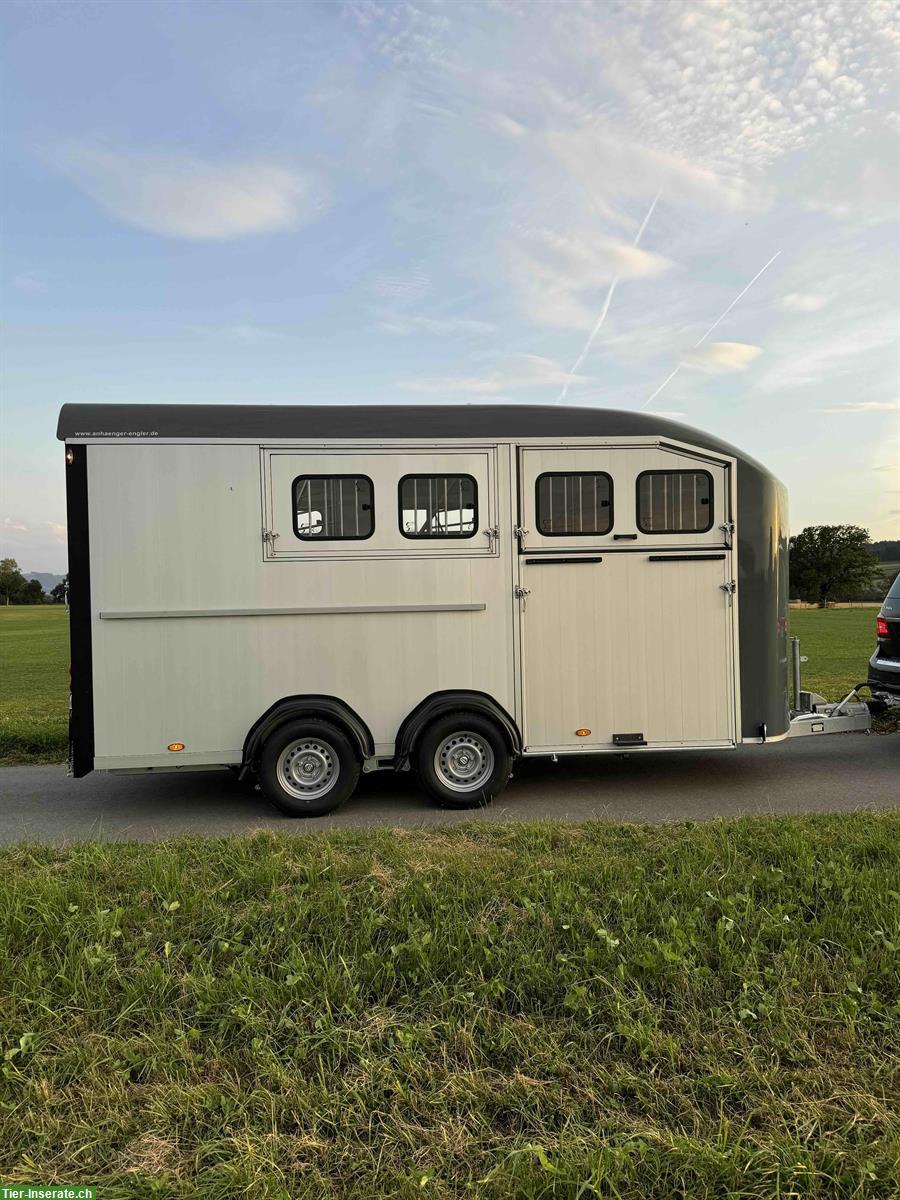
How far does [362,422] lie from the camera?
6000mm

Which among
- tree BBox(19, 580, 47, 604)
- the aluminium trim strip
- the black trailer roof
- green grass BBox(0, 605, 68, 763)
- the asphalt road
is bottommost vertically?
the asphalt road

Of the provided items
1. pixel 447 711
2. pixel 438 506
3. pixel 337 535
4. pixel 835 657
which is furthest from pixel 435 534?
pixel 835 657

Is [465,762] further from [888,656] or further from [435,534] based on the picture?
[888,656]

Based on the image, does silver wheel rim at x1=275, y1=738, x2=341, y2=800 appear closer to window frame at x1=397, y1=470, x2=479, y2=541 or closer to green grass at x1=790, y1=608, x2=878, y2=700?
window frame at x1=397, y1=470, x2=479, y2=541

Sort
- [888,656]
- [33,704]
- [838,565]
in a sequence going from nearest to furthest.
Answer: [888,656]
[33,704]
[838,565]

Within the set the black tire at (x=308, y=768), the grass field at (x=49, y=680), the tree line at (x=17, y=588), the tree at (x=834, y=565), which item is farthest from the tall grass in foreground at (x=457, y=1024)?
the tree line at (x=17, y=588)

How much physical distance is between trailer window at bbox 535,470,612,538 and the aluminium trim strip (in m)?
0.88

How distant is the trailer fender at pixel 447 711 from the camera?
6.02m

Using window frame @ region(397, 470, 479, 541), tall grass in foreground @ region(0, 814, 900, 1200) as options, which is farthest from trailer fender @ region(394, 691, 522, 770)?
tall grass in foreground @ region(0, 814, 900, 1200)

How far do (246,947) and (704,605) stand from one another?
4.37 metres

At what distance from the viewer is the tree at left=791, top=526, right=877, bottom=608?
294ft

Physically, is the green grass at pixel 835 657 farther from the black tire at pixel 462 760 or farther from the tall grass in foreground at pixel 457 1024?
the tall grass in foreground at pixel 457 1024

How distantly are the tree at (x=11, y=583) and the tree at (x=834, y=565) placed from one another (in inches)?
3767

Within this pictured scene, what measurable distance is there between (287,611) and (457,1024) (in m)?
3.61
